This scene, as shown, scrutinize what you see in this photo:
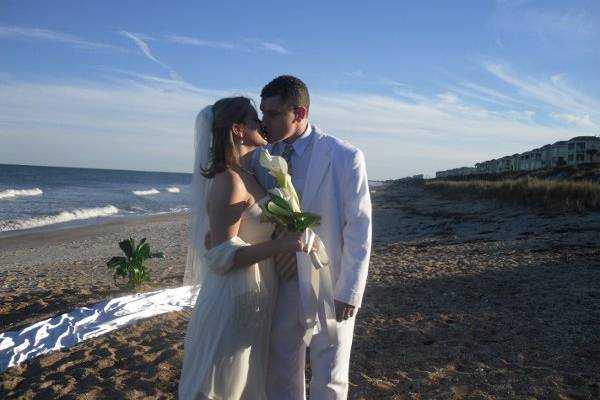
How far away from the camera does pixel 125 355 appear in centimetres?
506

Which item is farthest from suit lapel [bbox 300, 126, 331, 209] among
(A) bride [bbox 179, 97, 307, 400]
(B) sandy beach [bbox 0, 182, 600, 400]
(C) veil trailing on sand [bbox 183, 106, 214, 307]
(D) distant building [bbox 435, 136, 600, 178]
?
(D) distant building [bbox 435, 136, 600, 178]

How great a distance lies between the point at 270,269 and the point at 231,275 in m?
0.23

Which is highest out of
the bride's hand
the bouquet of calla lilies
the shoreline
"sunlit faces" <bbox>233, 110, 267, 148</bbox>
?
"sunlit faces" <bbox>233, 110, 267, 148</bbox>

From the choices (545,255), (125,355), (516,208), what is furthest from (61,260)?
(516,208)

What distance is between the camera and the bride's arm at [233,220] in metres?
2.55

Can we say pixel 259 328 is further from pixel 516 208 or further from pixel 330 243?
pixel 516 208

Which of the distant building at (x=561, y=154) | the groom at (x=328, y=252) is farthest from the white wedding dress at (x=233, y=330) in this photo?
the distant building at (x=561, y=154)

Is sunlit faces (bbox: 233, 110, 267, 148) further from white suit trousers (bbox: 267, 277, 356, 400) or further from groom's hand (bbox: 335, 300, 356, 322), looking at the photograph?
groom's hand (bbox: 335, 300, 356, 322)

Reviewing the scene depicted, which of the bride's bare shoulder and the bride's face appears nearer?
the bride's bare shoulder

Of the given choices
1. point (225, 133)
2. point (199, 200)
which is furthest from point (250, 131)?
point (199, 200)

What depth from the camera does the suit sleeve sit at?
2.69 meters

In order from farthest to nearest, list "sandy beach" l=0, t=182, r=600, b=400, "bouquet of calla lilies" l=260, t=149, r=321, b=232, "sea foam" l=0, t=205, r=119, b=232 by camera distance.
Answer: "sea foam" l=0, t=205, r=119, b=232 < "sandy beach" l=0, t=182, r=600, b=400 < "bouquet of calla lilies" l=260, t=149, r=321, b=232

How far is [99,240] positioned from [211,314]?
608 inches

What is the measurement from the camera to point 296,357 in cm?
280
